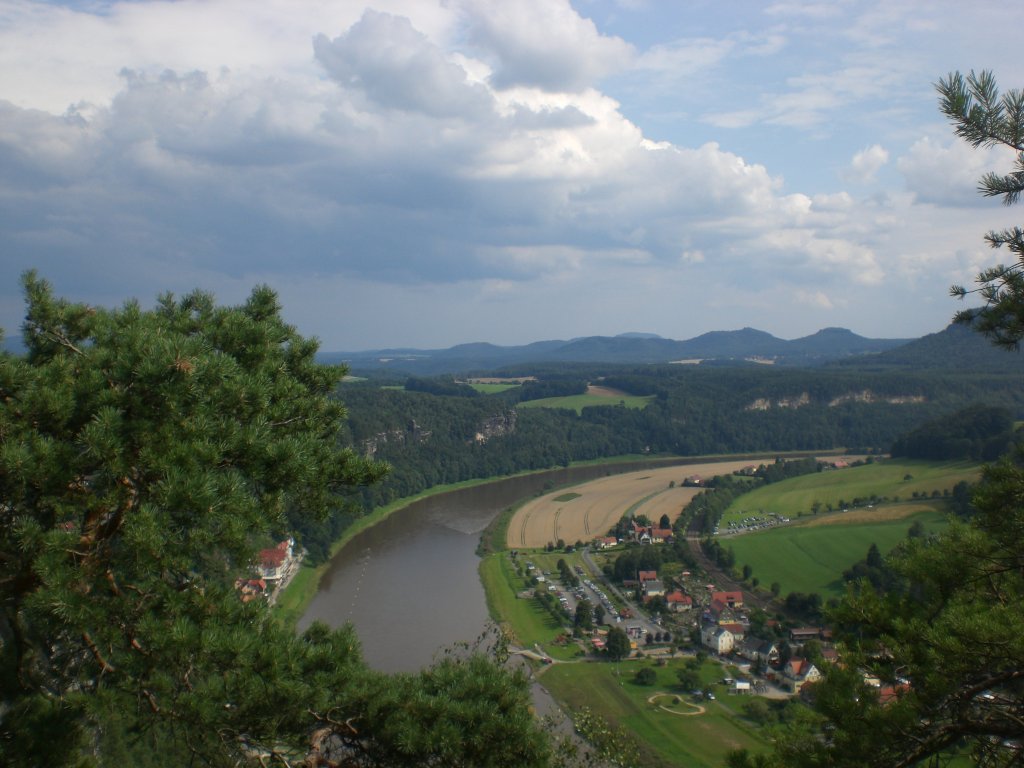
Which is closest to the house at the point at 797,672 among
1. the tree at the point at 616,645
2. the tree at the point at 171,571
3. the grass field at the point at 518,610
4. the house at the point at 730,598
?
the tree at the point at 616,645

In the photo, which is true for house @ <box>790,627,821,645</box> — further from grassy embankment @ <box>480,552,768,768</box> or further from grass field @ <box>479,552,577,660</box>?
grass field @ <box>479,552,577,660</box>

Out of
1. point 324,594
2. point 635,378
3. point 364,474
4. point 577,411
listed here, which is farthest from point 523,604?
point 635,378

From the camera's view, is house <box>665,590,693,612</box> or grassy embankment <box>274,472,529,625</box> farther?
house <box>665,590,693,612</box>

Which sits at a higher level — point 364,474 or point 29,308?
point 29,308

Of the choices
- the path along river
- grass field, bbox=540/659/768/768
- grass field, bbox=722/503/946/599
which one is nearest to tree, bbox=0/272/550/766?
the path along river

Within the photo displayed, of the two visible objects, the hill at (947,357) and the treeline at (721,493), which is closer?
the treeline at (721,493)

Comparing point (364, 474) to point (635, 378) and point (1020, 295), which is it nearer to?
point (1020, 295)

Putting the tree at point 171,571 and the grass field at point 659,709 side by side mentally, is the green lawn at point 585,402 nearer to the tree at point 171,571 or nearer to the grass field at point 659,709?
the grass field at point 659,709

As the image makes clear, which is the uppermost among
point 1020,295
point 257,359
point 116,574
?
point 1020,295
